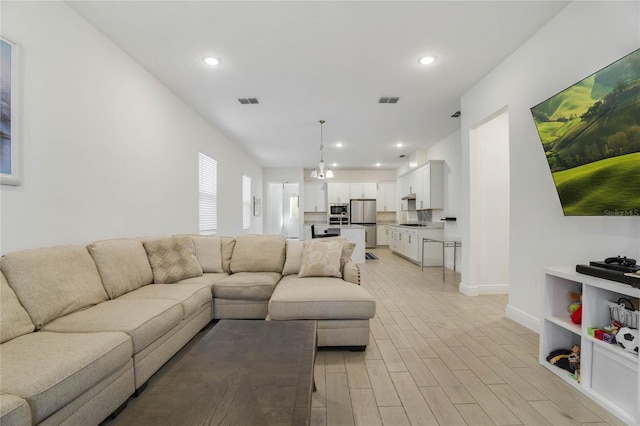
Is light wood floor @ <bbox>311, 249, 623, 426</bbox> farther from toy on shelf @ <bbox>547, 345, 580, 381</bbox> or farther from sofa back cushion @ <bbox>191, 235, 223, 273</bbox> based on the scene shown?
sofa back cushion @ <bbox>191, 235, 223, 273</bbox>

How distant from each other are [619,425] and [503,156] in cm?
335

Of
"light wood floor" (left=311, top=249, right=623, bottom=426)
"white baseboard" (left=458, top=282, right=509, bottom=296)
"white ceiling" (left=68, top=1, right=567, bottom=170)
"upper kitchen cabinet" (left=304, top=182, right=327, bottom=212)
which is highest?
"white ceiling" (left=68, top=1, right=567, bottom=170)

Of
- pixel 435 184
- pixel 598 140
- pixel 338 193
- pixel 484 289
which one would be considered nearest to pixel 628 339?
pixel 598 140

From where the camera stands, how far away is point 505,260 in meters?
4.11

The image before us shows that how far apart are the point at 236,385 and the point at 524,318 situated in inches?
120

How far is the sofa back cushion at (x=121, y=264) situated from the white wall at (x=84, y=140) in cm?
25

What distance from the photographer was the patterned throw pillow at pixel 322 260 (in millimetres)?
3074

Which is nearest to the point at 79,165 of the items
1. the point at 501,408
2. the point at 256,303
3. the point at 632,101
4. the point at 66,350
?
the point at 66,350

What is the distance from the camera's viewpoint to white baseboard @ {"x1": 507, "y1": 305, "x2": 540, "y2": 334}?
9.15 ft

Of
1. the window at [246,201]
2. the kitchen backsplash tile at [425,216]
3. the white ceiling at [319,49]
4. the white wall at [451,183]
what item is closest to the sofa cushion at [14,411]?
the white ceiling at [319,49]

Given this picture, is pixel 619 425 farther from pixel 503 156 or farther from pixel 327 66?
pixel 327 66

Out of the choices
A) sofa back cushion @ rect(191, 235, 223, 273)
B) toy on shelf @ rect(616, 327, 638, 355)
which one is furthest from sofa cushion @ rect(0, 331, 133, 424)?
toy on shelf @ rect(616, 327, 638, 355)

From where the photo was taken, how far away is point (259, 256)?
345 centimetres

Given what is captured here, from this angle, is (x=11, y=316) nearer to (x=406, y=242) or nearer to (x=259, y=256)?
(x=259, y=256)
